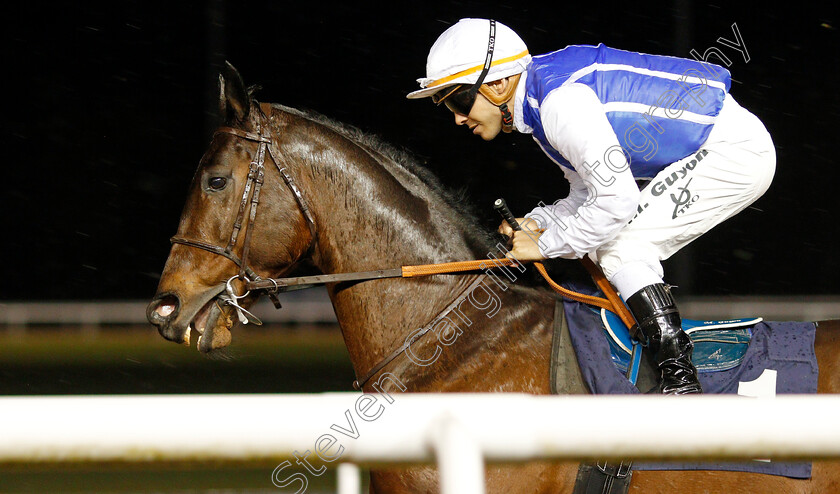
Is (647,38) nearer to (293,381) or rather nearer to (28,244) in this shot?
(293,381)

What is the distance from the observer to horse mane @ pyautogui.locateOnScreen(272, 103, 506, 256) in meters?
2.28

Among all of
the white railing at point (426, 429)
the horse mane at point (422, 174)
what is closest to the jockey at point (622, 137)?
the horse mane at point (422, 174)

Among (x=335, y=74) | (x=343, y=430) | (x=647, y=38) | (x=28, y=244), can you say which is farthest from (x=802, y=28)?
(x=28, y=244)

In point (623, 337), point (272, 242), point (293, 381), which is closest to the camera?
point (623, 337)

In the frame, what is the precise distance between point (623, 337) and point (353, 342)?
766 millimetres

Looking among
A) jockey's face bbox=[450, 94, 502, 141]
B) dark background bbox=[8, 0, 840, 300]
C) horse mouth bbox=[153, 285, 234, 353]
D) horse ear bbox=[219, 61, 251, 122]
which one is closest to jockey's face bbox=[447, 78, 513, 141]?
jockey's face bbox=[450, 94, 502, 141]

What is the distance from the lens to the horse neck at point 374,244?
7.00ft

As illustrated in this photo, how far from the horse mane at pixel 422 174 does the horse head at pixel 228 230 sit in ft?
0.63

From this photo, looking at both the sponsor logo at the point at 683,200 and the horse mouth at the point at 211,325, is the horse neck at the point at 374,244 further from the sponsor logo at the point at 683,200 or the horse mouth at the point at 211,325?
the sponsor logo at the point at 683,200

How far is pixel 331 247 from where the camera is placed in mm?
2178

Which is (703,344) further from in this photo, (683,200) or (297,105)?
(297,105)

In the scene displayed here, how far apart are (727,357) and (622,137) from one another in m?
0.65

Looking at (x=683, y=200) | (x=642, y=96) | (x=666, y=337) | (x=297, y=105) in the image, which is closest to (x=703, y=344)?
(x=666, y=337)

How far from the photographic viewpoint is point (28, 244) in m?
11.1
